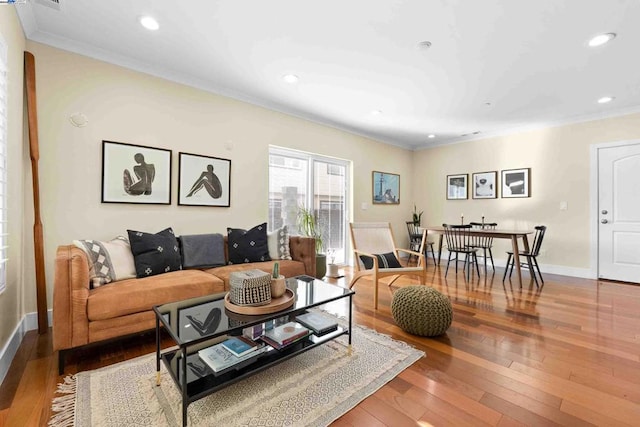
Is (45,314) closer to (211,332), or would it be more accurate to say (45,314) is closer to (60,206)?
(60,206)

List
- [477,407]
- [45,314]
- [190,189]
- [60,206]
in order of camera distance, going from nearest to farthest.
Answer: [477,407], [45,314], [60,206], [190,189]

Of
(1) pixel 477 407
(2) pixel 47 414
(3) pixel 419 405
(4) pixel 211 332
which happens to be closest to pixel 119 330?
(2) pixel 47 414

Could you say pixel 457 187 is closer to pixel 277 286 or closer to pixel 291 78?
pixel 291 78

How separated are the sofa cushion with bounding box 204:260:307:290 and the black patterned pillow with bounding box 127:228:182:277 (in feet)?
1.13

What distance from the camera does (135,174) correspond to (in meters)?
2.95

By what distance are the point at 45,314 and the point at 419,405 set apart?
9.50 feet

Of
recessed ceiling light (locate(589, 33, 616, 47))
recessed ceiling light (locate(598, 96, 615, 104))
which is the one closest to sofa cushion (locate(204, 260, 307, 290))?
recessed ceiling light (locate(589, 33, 616, 47))

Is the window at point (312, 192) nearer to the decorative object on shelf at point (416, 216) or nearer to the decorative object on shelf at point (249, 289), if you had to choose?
the decorative object on shelf at point (416, 216)

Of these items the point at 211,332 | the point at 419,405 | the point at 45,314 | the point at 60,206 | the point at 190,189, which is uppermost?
the point at 190,189

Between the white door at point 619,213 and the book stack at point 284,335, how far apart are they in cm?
488

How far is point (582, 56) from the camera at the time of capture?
274cm

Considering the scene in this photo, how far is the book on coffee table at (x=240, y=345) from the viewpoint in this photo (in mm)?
1641

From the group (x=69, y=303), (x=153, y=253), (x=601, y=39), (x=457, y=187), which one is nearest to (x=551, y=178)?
(x=457, y=187)

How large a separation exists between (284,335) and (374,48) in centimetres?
249
